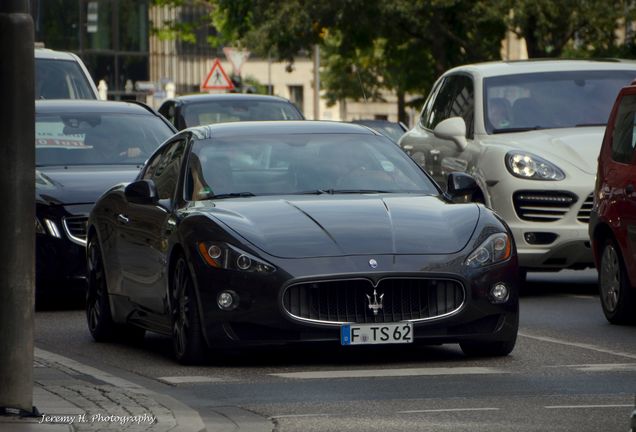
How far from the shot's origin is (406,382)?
9.85 metres

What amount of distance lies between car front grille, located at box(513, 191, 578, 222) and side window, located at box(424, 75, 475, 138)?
1381 millimetres

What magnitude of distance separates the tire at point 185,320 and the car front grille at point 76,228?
425 cm

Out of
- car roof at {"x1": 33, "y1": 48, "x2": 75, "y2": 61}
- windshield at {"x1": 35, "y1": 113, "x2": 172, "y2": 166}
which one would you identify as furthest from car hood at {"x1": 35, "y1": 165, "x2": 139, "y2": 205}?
car roof at {"x1": 33, "y1": 48, "x2": 75, "y2": 61}

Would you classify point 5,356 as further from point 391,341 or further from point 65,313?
point 65,313

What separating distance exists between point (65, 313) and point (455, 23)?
39.0 m

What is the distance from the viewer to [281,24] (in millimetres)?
52438

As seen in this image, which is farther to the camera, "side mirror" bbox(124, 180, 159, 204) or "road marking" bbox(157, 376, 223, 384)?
"side mirror" bbox(124, 180, 159, 204)

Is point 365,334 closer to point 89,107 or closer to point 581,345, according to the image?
point 581,345

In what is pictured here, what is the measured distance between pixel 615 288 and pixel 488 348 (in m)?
2.71

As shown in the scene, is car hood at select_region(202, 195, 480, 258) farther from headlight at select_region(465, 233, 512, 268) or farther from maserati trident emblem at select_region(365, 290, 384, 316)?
maserati trident emblem at select_region(365, 290, 384, 316)

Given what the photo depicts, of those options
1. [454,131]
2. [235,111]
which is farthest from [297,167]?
[235,111]

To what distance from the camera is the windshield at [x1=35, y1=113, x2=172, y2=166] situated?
54.7ft

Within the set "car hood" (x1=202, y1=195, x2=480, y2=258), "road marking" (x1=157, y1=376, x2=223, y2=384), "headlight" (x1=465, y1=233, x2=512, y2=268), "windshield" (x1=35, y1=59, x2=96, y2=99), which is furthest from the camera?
"windshield" (x1=35, y1=59, x2=96, y2=99)

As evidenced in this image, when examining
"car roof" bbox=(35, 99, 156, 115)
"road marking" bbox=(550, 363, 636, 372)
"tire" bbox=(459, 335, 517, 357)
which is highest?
"car roof" bbox=(35, 99, 156, 115)
